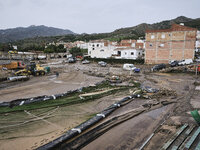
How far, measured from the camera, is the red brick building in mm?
33312

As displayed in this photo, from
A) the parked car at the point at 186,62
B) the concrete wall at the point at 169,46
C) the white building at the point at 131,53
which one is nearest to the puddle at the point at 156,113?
the parked car at the point at 186,62

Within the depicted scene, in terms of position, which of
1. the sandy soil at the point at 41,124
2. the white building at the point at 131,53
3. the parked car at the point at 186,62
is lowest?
the sandy soil at the point at 41,124

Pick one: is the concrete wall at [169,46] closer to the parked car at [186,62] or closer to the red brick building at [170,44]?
the red brick building at [170,44]

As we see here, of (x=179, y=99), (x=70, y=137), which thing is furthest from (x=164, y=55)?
(x=70, y=137)

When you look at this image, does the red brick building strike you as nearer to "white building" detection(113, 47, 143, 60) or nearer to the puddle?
"white building" detection(113, 47, 143, 60)

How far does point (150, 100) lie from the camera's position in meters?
13.1

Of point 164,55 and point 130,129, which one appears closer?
point 130,129

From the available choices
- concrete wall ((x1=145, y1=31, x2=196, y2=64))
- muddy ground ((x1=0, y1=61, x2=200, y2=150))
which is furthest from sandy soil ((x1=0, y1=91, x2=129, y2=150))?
concrete wall ((x1=145, y1=31, x2=196, y2=64))

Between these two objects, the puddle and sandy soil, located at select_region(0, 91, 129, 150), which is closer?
sandy soil, located at select_region(0, 91, 129, 150)

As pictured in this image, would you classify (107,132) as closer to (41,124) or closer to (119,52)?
(41,124)

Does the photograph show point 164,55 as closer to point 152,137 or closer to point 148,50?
point 148,50

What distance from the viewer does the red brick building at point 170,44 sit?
33312mm

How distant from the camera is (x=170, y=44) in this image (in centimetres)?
3547

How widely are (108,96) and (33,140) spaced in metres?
8.26
